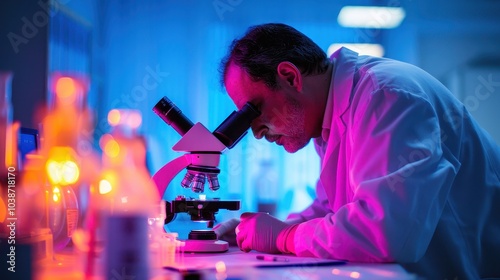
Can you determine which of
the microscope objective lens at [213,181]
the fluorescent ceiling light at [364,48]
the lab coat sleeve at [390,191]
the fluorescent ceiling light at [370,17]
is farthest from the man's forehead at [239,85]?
the fluorescent ceiling light at [370,17]

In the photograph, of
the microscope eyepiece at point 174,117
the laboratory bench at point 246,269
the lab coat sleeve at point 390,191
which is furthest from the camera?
the microscope eyepiece at point 174,117

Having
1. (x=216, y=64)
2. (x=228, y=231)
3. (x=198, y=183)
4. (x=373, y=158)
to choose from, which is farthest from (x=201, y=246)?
(x=216, y=64)

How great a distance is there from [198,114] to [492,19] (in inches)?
115

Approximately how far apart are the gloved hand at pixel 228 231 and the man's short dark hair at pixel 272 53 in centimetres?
49

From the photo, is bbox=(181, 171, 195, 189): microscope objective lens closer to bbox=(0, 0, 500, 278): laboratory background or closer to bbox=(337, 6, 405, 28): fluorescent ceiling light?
bbox=(0, 0, 500, 278): laboratory background

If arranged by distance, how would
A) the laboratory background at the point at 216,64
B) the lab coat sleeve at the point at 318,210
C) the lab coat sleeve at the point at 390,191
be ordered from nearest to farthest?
the lab coat sleeve at the point at 390,191, the lab coat sleeve at the point at 318,210, the laboratory background at the point at 216,64

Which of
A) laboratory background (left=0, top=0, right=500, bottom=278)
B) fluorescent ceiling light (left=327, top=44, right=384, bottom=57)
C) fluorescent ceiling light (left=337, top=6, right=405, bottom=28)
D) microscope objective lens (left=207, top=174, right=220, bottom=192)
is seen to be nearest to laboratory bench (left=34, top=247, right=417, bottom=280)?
microscope objective lens (left=207, top=174, right=220, bottom=192)

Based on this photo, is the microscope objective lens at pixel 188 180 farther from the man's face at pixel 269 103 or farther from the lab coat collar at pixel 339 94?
the lab coat collar at pixel 339 94

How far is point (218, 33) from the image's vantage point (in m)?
4.78

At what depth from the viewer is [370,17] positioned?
477 cm

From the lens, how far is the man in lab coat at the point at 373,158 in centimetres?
126

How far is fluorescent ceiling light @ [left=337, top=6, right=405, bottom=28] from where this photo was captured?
15.7 feet

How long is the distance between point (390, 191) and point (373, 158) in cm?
11

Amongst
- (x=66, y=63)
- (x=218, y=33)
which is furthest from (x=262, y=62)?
(x=218, y=33)
